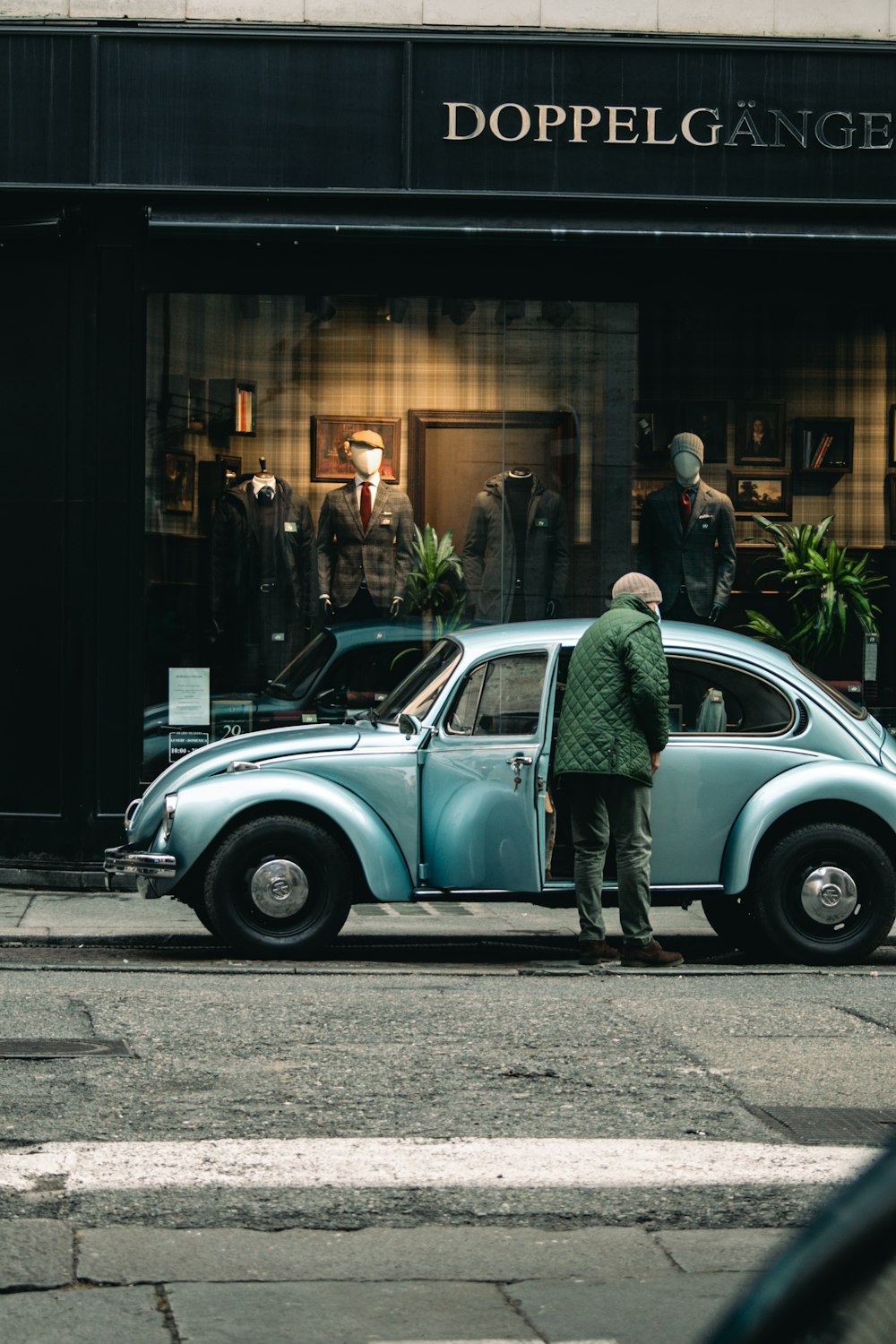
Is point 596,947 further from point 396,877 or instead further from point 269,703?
point 269,703

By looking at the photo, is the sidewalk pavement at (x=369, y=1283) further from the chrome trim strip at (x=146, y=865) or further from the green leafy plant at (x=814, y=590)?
the green leafy plant at (x=814, y=590)

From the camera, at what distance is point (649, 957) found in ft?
29.1

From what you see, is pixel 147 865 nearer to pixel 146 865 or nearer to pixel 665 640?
pixel 146 865

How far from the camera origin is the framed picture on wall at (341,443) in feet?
43.5

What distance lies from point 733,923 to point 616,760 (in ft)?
5.20

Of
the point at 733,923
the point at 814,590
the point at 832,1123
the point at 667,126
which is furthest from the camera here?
the point at 814,590

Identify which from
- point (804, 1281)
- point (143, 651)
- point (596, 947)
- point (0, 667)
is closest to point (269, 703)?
point (143, 651)

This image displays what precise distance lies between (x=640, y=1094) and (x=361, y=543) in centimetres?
789

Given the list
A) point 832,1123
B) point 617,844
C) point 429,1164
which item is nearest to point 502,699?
point 617,844

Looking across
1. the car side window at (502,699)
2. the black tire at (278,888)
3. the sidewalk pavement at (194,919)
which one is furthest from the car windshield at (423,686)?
the sidewalk pavement at (194,919)

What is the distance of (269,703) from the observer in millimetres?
13055

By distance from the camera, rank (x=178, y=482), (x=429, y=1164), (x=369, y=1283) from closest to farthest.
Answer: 1. (x=369, y=1283)
2. (x=429, y=1164)
3. (x=178, y=482)

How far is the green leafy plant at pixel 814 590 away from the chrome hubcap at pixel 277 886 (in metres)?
5.56

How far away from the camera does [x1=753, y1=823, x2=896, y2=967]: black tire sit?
29.4 feet
